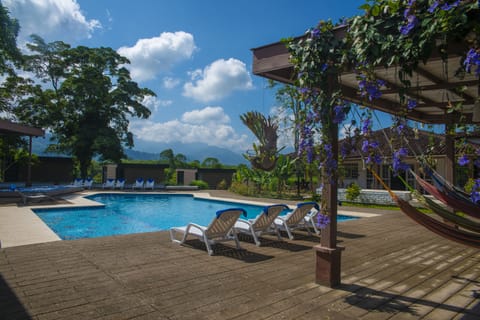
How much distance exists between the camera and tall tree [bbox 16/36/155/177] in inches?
979

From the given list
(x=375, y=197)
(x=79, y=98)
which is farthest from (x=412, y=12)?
(x=79, y=98)

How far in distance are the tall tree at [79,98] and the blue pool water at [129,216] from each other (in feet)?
23.5

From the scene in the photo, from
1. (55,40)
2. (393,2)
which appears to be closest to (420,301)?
(393,2)

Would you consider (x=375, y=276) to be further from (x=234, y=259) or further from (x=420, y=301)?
(x=234, y=259)

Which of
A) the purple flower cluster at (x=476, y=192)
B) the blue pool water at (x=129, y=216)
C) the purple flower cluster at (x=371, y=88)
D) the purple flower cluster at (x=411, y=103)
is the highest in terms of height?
the purple flower cluster at (x=371, y=88)

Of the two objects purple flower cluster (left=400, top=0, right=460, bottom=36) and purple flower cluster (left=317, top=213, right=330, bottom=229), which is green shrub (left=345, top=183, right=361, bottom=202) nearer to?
purple flower cluster (left=317, top=213, right=330, bottom=229)

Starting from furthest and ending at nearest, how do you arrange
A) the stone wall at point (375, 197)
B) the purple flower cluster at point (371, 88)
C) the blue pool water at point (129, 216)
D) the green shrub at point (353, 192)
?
the green shrub at point (353, 192)
the stone wall at point (375, 197)
the blue pool water at point (129, 216)
the purple flower cluster at point (371, 88)

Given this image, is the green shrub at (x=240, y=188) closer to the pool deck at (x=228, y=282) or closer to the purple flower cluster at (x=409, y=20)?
the pool deck at (x=228, y=282)

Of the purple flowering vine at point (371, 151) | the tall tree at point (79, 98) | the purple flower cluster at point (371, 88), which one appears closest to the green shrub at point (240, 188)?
the tall tree at point (79, 98)

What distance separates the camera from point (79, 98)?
2525 cm

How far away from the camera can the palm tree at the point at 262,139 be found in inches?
769

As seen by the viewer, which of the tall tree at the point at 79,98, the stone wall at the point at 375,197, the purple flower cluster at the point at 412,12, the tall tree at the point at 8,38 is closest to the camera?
the purple flower cluster at the point at 412,12

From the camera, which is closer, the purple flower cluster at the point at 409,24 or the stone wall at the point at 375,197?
the purple flower cluster at the point at 409,24

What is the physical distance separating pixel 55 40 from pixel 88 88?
4792 mm
